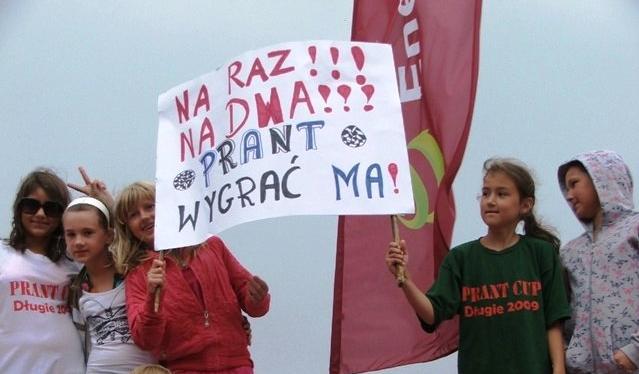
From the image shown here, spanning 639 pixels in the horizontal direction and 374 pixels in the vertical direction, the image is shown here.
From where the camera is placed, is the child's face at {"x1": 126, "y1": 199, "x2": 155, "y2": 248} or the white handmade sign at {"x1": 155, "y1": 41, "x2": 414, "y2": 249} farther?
the child's face at {"x1": 126, "y1": 199, "x2": 155, "y2": 248}

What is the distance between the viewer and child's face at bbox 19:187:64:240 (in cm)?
343

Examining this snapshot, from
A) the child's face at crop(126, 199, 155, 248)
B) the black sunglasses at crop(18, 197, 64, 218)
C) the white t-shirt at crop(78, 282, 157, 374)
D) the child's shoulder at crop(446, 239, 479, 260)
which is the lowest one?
the white t-shirt at crop(78, 282, 157, 374)

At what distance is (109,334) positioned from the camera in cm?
319

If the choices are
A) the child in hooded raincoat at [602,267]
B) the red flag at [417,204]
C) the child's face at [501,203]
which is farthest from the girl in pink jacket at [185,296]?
the child in hooded raincoat at [602,267]

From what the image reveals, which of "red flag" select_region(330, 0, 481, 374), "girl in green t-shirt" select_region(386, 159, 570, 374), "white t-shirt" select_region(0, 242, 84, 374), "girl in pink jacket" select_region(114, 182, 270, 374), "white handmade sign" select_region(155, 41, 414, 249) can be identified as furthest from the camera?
"red flag" select_region(330, 0, 481, 374)

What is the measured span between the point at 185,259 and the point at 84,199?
1.38 ft

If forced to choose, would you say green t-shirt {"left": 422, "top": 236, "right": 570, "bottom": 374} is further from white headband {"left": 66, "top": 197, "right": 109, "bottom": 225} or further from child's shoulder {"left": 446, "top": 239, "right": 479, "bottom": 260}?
white headband {"left": 66, "top": 197, "right": 109, "bottom": 225}

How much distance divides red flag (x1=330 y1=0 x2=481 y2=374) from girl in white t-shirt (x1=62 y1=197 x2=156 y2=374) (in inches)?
30.0

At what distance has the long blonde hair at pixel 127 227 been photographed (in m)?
3.26

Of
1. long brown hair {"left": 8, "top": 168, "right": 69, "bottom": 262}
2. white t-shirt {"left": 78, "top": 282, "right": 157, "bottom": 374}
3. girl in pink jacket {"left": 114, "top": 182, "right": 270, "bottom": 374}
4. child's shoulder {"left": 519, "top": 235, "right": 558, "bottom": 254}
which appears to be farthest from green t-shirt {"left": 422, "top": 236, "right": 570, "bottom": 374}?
long brown hair {"left": 8, "top": 168, "right": 69, "bottom": 262}

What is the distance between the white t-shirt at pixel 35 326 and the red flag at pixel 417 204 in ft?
3.04

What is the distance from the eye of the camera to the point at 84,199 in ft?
11.0

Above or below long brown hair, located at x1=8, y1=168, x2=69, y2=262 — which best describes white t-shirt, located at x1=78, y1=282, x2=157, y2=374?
below

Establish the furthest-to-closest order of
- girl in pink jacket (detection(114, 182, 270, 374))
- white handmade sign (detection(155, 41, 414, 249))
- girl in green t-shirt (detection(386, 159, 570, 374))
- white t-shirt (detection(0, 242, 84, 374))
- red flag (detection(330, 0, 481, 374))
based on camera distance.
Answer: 1. red flag (detection(330, 0, 481, 374))
2. white t-shirt (detection(0, 242, 84, 374))
3. girl in pink jacket (detection(114, 182, 270, 374))
4. girl in green t-shirt (detection(386, 159, 570, 374))
5. white handmade sign (detection(155, 41, 414, 249))
